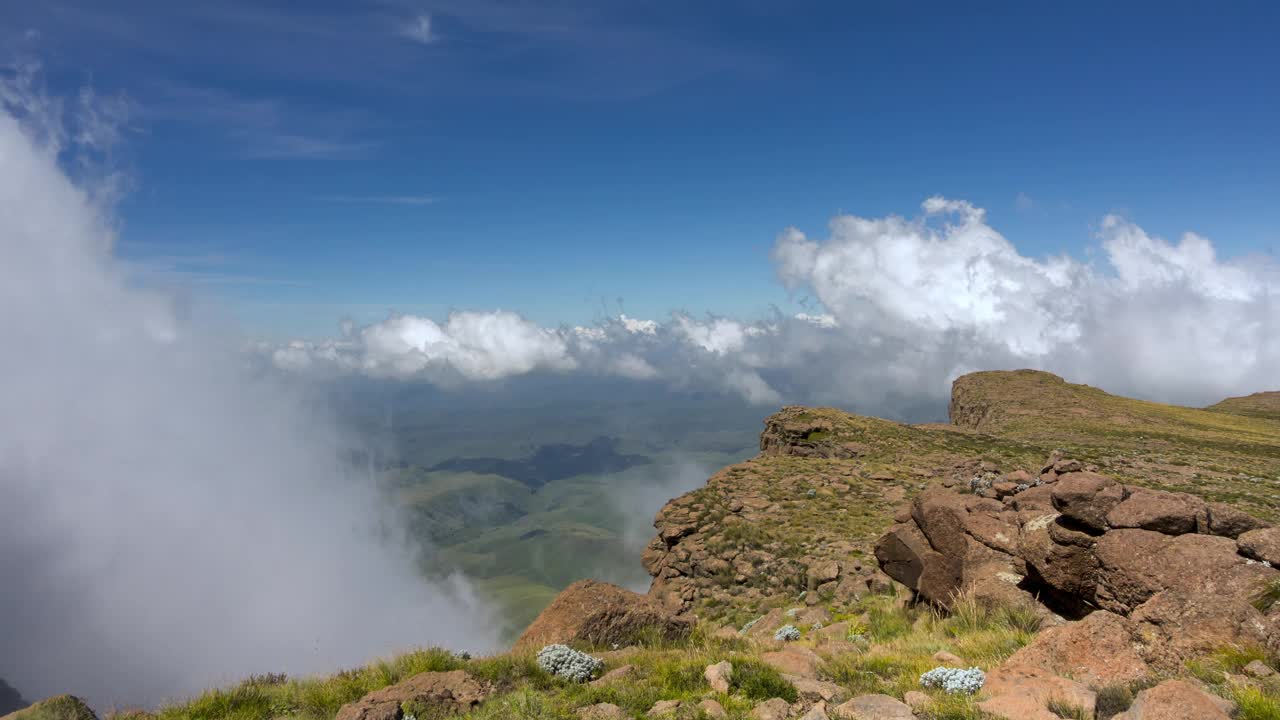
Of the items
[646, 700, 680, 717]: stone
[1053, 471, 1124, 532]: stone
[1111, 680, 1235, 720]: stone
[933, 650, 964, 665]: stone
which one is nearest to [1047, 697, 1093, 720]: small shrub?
[1111, 680, 1235, 720]: stone

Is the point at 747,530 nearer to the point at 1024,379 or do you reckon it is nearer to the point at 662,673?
the point at 662,673

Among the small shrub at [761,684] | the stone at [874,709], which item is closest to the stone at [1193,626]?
the stone at [874,709]

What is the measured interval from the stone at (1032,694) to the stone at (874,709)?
0.97 m

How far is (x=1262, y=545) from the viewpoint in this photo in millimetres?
8523

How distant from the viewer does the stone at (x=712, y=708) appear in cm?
746

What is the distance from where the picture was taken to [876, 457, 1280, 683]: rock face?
7793mm

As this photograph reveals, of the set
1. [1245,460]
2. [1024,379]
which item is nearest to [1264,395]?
[1024,379]

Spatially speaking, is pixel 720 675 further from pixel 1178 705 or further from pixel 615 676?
pixel 1178 705

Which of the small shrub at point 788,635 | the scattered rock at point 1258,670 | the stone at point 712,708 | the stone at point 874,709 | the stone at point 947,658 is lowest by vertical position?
the small shrub at point 788,635

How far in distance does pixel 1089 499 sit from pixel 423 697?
13056 mm

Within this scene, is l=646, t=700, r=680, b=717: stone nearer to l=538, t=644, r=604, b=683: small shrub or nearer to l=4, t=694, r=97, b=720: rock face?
l=538, t=644, r=604, b=683: small shrub

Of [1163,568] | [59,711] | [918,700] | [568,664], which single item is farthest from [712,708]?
[59,711]

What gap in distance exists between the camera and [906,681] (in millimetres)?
8133

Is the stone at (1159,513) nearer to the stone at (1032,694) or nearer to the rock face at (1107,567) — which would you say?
the rock face at (1107,567)
